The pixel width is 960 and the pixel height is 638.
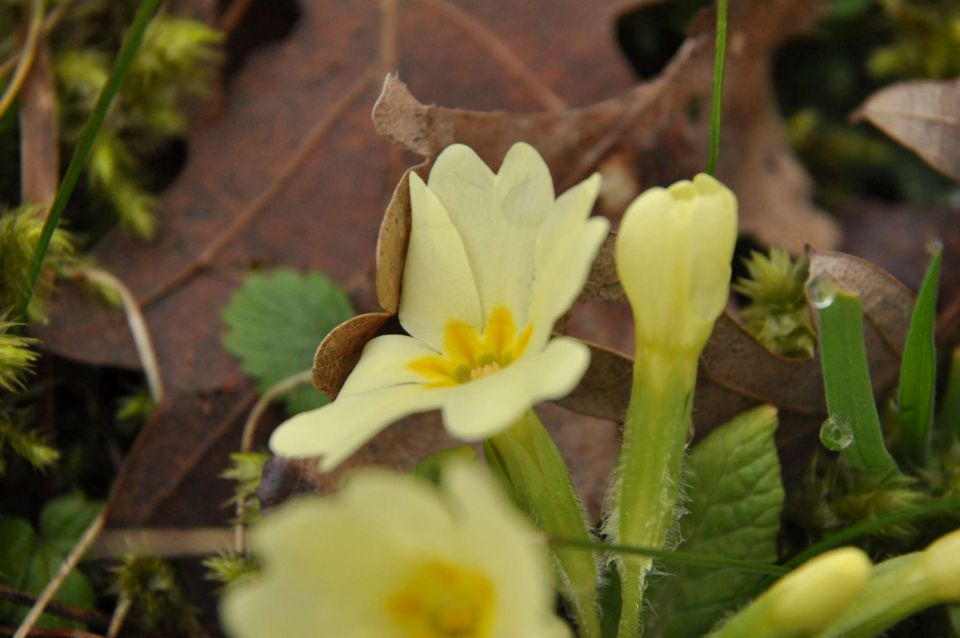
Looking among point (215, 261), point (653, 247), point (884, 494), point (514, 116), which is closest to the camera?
point (653, 247)

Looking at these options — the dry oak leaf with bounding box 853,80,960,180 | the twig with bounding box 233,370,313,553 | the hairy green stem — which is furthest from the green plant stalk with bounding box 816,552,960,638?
the dry oak leaf with bounding box 853,80,960,180

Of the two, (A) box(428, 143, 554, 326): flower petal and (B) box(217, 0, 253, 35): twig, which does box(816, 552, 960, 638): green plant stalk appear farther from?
(B) box(217, 0, 253, 35): twig

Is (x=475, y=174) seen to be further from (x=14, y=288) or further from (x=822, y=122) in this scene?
(x=822, y=122)

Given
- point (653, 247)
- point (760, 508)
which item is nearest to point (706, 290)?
point (653, 247)

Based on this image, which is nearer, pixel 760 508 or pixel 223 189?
pixel 760 508

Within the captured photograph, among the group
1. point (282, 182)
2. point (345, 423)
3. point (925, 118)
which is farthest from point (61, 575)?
point (925, 118)
